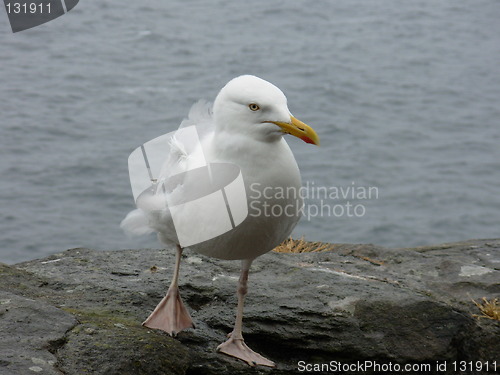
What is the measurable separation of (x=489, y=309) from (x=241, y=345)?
2.05 metres

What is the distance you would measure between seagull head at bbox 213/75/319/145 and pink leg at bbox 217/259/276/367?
1098 mm

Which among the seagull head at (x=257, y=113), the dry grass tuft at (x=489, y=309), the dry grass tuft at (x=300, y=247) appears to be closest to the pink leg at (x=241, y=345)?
the seagull head at (x=257, y=113)

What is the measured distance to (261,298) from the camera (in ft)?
19.1

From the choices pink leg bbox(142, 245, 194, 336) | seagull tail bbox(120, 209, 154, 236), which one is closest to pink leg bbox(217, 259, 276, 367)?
pink leg bbox(142, 245, 194, 336)

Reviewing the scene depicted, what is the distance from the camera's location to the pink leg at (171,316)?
5219 mm

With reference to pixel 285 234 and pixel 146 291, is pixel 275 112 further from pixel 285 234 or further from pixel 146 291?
pixel 146 291

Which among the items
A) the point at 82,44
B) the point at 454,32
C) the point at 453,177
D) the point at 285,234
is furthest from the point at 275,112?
the point at 454,32

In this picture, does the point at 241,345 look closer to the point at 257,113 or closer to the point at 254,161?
the point at 254,161

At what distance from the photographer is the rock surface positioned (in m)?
4.76

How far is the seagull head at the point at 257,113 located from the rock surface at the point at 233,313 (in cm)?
151

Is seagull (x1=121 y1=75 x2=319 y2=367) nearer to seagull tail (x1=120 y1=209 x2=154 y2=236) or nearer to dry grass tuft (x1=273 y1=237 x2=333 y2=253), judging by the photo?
seagull tail (x1=120 y1=209 x2=154 y2=236)

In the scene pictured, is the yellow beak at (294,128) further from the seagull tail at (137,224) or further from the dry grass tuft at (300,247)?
the dry grass tuft at (300,247)

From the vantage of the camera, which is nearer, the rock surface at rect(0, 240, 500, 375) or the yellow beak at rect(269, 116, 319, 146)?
the yellow beak at rect(269, 116, 319, 146)

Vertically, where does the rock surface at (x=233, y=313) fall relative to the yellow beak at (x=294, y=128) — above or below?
below
